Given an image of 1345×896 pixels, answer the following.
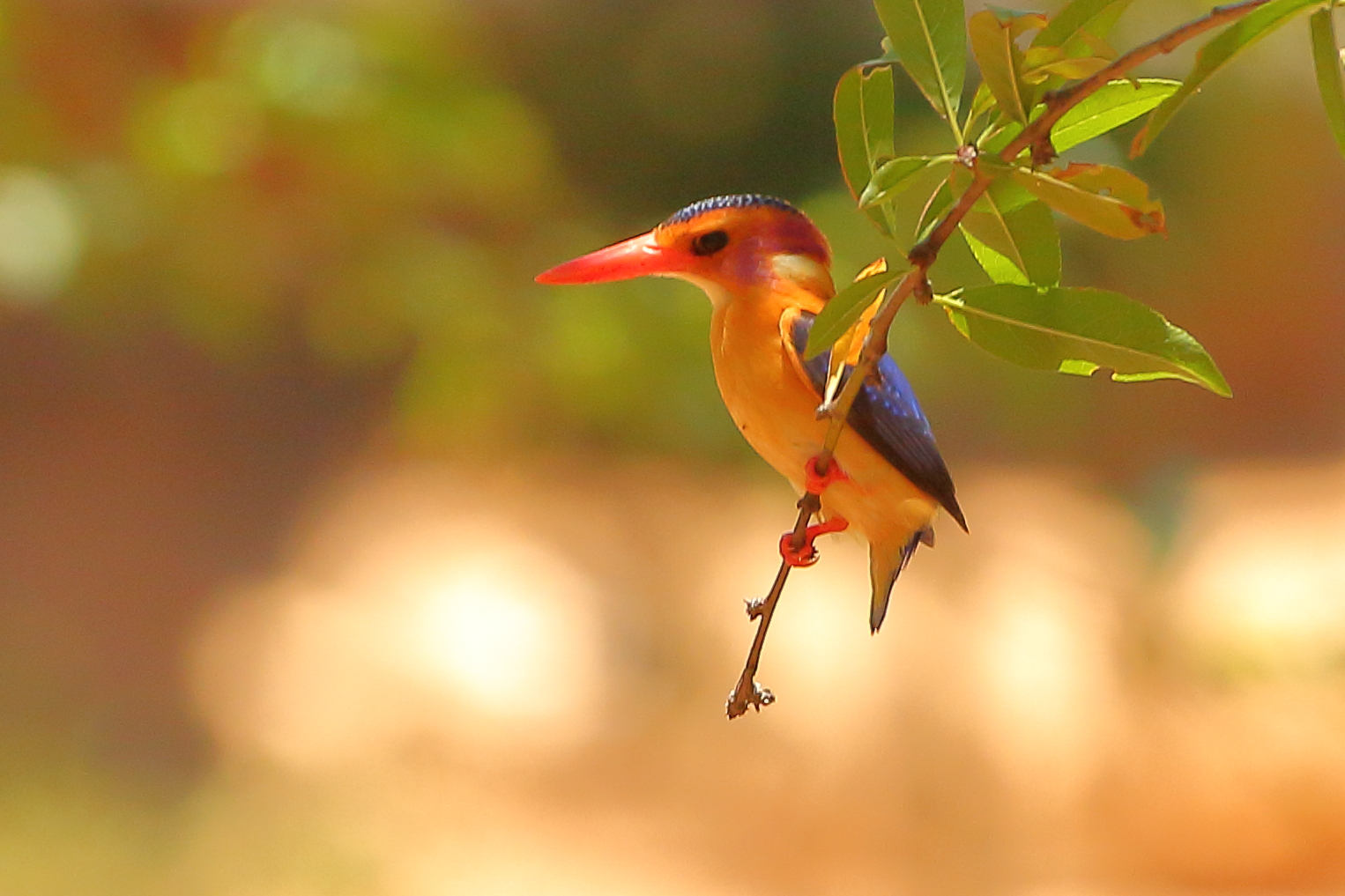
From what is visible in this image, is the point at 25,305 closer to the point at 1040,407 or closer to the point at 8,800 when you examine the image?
the point at 8,800

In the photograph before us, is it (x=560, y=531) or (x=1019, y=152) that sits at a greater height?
(x=560, y=531)

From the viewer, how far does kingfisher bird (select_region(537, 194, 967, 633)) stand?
344mm

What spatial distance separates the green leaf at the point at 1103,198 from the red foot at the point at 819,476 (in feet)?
0.31

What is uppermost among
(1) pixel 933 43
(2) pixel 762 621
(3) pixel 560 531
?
(3) pixel 560 531

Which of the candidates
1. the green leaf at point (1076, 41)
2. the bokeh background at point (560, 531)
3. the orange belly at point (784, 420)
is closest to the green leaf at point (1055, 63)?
the green leaf at point (1076, 41)

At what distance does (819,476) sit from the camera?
1.09 ft

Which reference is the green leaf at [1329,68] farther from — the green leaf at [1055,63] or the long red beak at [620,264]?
the long red beak at [620,264]

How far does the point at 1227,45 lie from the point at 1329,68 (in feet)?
0.09

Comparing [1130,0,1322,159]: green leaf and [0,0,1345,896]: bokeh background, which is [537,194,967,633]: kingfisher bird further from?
[0,0,1345,896]: bokeh background

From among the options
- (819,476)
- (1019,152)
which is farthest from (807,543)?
(1019,152)

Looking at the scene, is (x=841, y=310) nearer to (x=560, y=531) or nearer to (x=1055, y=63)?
(x=1055, y=63)

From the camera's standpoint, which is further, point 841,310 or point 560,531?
point 560,531

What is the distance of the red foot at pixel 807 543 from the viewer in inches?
12.9

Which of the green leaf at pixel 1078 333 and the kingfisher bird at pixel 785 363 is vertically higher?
the kingfisher bird at pixel 785 363
